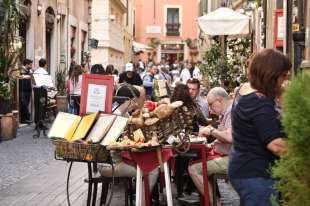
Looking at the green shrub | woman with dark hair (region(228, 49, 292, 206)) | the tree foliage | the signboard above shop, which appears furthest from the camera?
the signboard above shop

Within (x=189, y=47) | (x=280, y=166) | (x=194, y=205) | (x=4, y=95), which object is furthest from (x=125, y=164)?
(x=189, y=47)

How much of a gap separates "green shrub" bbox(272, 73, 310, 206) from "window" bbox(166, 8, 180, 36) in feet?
224

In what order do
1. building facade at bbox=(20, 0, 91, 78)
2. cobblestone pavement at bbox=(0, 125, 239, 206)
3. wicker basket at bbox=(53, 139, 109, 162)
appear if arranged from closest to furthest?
wicker basket at bbox=(53, 139, 109, 162) → cobblestone pavement at bbox=(0, 125, 239, 206) → building facade at bbox=(20, 0, 91, 78)

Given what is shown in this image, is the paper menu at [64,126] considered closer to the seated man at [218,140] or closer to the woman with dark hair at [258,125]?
the seated man at [218,140]

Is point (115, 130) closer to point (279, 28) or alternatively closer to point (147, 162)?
point (147, 162)

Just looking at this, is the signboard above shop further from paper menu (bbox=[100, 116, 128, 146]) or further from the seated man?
paper menu (bbox=[100, 116, 128, 146])

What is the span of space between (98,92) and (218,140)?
5.10 ft

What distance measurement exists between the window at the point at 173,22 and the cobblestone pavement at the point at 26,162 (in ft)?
179

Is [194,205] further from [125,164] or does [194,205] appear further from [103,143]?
[103,143]

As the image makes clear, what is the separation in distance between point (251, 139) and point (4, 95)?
1119 cm

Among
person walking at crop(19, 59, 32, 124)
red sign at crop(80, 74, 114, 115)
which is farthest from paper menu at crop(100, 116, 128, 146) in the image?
person walking at crop(19, 59, 32, 124)

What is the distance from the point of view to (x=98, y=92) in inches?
320

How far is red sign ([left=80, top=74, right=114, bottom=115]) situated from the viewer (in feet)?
26.5

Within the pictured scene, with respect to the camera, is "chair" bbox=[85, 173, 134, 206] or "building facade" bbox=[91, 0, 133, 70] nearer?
"chair" bbox=[85, 173, 134, 206]
